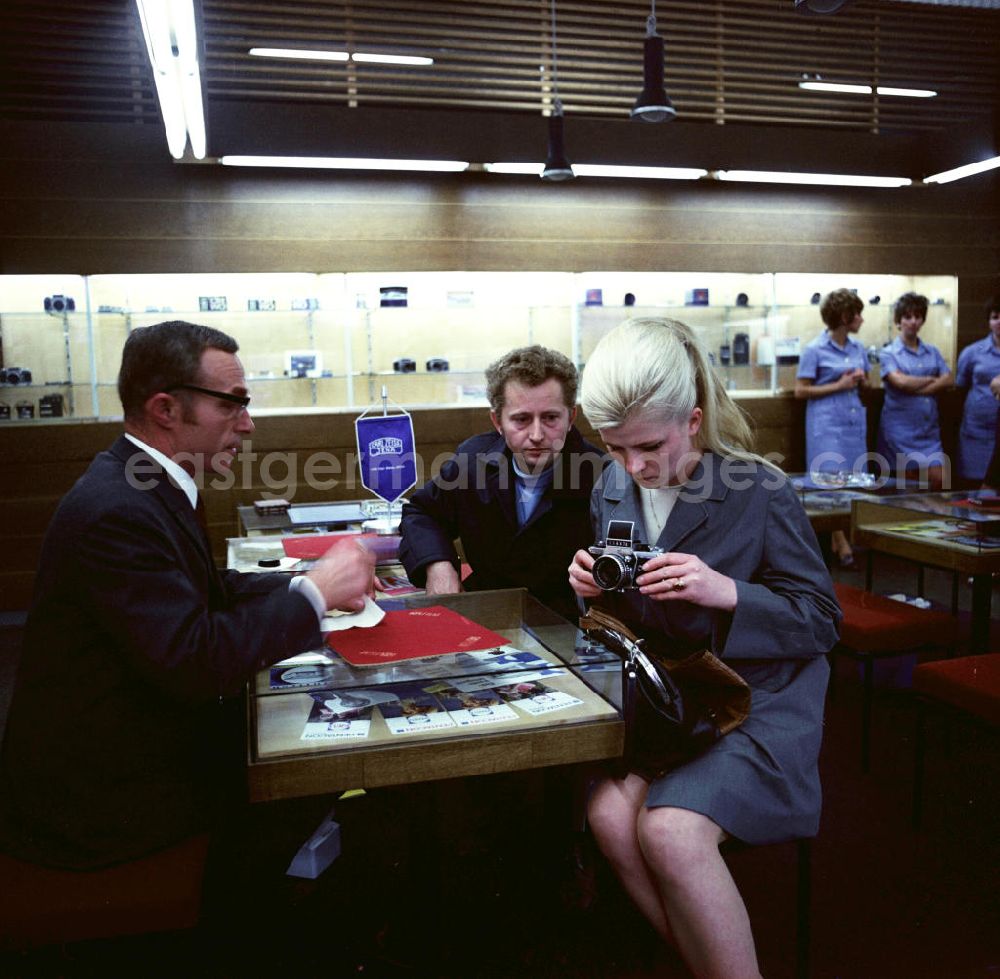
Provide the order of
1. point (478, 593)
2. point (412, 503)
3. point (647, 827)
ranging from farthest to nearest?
1. point (412, 503)
2. point (478, 593)
3. point (647, 827)

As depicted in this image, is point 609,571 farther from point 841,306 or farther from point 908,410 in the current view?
point 908,410

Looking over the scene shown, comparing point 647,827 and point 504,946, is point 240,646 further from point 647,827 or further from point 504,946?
point 504,946

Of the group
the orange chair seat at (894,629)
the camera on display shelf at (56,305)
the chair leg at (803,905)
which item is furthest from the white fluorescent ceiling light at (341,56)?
the chair leg at (803,905)

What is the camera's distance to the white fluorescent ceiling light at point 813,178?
22.7ft

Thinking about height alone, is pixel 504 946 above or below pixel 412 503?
below

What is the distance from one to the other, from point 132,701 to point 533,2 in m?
6.42

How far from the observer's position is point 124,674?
1.58m

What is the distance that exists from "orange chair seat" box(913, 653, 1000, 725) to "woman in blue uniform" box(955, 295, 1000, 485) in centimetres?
475

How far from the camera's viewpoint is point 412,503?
110 inches

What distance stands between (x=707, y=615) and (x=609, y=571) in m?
0.29

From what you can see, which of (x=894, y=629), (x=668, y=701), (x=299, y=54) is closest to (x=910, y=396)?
(x=894, y=629)

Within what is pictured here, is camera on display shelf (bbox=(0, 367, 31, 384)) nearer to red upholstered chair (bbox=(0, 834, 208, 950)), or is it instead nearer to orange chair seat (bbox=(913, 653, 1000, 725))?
red upholstered chair (bbox=(0, 834, 208, 950))

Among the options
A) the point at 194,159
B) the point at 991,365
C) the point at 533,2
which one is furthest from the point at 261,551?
the point at 991,365

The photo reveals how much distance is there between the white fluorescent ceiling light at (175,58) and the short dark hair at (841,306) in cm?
452
